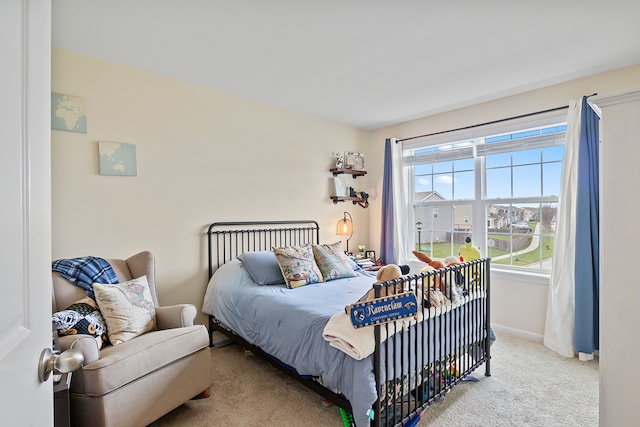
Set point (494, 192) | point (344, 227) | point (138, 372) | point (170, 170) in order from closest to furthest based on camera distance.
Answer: point (138, 372)
point (170, 170)
point (494, 192)
point (344, 227)

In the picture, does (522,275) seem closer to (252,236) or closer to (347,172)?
(347,172)

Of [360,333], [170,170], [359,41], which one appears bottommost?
[360,333]

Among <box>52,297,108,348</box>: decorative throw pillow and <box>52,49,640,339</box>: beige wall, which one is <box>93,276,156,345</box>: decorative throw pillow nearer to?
<box>52,297,108,348</box>: decorative throw pillow

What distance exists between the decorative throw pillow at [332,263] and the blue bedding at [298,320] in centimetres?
9

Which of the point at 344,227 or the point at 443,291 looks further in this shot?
the point at 344,227

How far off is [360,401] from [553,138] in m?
2.95

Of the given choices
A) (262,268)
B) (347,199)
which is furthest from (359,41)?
(347,199)

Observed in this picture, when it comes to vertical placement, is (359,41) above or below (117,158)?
above

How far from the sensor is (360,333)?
152 cm

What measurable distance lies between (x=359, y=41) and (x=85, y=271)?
7.92 feet

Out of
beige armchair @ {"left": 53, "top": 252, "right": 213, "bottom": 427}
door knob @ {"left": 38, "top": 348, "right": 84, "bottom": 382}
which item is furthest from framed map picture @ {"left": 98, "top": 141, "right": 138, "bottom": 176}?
door knob @ {"left": 38, "top": 348, "right": 84, "bottom": 382}

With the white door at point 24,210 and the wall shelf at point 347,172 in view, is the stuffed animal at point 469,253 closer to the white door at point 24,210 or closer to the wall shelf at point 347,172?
the wall shelf at point 347,172

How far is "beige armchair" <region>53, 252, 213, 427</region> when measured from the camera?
5.01 ft

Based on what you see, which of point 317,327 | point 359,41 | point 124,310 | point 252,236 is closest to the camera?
point 317,327
